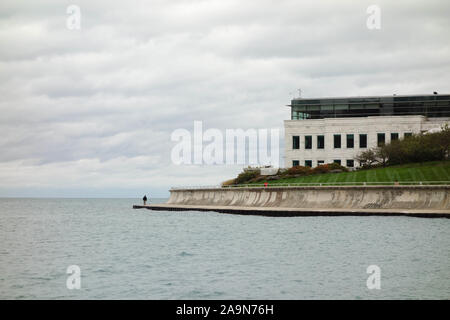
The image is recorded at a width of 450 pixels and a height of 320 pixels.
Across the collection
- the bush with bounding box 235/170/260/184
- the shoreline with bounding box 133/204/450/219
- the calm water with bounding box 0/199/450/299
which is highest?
the bush with bounding box 235/170/260/184

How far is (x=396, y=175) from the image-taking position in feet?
232

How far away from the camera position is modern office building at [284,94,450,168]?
93812 mm

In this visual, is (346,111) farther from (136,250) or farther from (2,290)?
(2,290)

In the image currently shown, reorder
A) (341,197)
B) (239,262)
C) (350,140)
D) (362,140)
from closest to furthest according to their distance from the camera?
(239,262) < (341,197) < (362,140) < (350,140)

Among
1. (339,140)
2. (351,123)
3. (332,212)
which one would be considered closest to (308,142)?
(339,140)

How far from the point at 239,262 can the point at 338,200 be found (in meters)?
34.2

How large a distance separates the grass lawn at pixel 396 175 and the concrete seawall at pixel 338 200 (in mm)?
3328

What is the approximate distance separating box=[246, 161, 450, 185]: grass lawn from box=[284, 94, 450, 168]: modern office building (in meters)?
14.3

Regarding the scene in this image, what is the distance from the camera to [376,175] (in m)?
73.1

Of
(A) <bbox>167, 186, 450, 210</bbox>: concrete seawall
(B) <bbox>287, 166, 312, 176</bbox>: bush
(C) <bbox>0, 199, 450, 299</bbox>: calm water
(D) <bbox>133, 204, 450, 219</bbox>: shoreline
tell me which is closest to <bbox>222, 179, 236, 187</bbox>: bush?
(B) <bbox>287, 166, 312, 176</bbox>: bush

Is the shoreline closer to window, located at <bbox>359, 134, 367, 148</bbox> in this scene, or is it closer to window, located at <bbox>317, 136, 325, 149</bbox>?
window, located at <bbox>317, 136, 325, 149</bbox>

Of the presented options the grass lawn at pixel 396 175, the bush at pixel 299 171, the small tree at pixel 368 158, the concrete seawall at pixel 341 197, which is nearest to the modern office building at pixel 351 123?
the small tree at pixel 368 158

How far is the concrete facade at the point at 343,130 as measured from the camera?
93.4m

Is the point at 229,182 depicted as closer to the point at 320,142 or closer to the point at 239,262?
the point at 320,142
